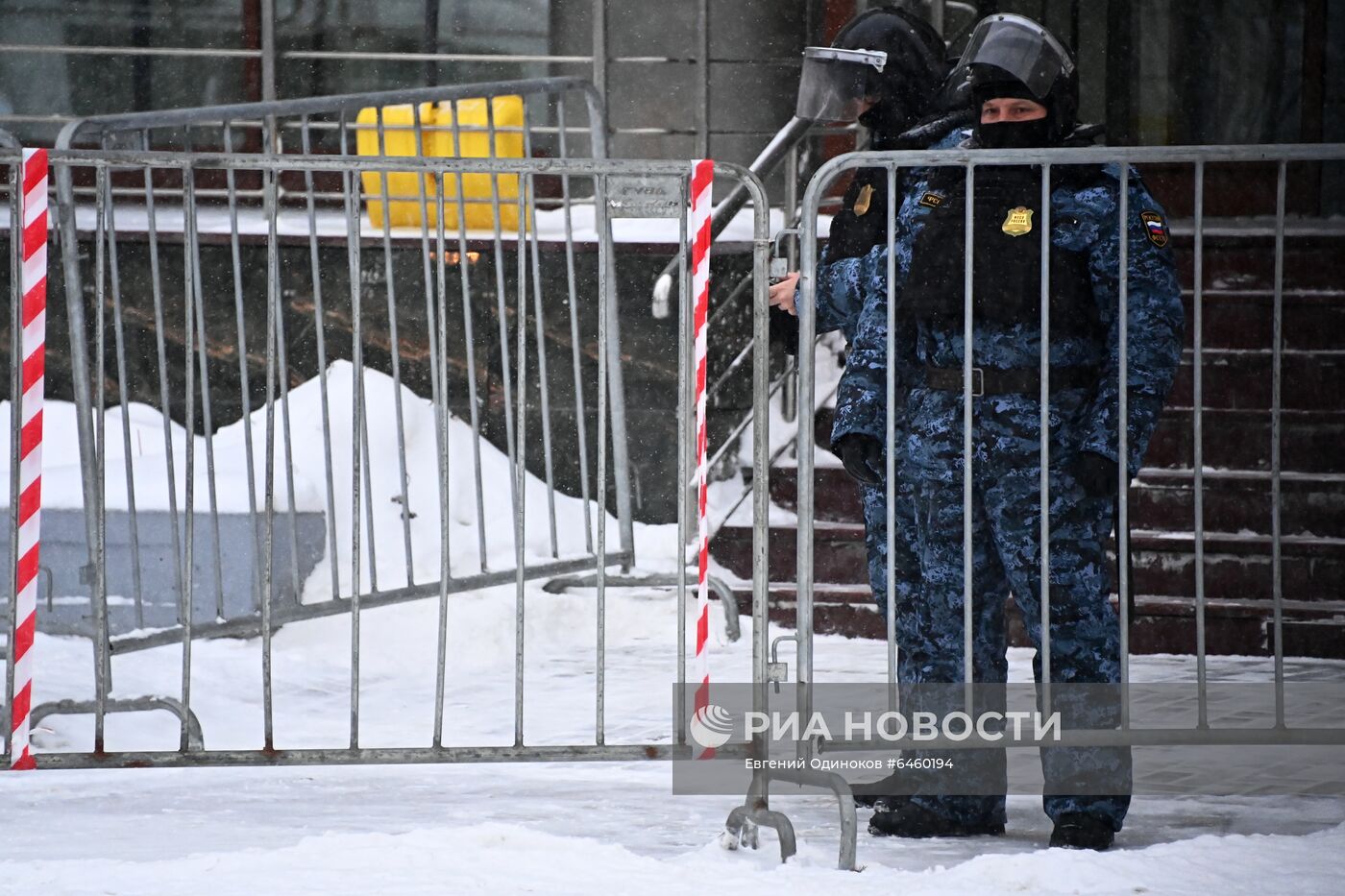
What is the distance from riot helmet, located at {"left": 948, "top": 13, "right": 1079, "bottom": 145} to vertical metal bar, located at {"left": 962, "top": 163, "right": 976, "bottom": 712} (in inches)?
8.8

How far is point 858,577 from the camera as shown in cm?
698

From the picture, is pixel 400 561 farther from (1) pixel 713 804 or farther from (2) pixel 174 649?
(1) pixel 713 804

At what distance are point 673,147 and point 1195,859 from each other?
7.39 m

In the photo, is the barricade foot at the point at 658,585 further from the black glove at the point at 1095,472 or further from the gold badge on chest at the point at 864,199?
the black glove at the point at 1095,472

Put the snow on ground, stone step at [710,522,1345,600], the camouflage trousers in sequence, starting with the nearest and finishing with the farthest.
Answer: the snow on ground → the camouflage trousers → stone step at [710,522,1345,600]

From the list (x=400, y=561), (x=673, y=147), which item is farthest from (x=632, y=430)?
(x=673, y=147)

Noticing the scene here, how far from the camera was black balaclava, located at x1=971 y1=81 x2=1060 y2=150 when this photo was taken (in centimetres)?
401

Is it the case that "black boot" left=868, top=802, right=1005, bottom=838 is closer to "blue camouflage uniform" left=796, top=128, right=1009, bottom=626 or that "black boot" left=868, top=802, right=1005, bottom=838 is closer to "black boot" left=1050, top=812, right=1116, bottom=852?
"black boot" left=1050, top=812, right=1116, bottom=852

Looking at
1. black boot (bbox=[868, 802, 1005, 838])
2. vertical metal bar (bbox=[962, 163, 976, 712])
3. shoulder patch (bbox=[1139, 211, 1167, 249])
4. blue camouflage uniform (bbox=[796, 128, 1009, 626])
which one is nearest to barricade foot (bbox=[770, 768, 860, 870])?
black boot (bbox=[868, 802, 1005, 838])

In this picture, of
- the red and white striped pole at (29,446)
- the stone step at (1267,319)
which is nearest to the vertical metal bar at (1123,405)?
the red and white striped pole at (29,446)

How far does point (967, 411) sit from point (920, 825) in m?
1.08

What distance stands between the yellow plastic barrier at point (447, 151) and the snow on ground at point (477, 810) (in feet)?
8.62

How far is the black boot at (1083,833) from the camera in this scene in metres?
A: 3.94

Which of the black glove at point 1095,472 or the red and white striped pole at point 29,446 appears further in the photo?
the red and white striped pole at point 29,446
